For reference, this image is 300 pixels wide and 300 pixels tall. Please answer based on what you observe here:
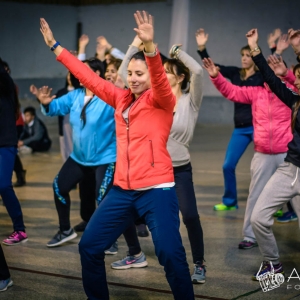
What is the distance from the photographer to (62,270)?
5.63 m

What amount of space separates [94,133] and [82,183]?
71 cm

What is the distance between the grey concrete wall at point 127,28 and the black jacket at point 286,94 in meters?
10.8

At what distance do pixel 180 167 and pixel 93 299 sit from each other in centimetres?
145

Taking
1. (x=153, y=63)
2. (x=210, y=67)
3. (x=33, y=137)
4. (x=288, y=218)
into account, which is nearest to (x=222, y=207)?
(x=288, y=218)

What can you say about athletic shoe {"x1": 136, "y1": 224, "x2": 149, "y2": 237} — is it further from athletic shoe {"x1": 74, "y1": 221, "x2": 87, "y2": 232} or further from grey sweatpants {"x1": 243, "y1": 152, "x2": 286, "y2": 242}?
grey sweatpants {"x1": 243, "y1": 152, "x2": 286, "y2": 242}

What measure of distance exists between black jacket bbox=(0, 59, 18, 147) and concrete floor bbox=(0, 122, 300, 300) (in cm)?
107

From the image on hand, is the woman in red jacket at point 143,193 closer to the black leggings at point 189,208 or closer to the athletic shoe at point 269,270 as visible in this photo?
the black leggings at point 189,208

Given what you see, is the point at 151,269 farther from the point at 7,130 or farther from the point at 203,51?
the point at 203,51

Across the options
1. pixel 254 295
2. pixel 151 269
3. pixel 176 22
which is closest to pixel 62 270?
pixel 151 269

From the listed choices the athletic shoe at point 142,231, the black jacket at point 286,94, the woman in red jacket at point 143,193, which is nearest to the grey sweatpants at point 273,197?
the black jacket at point 286,94

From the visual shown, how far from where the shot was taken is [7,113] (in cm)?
632

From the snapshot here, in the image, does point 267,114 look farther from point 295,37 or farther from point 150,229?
point 150,229

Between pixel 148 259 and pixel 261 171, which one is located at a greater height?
pixel 261 171

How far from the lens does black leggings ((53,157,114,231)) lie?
5.95 m
